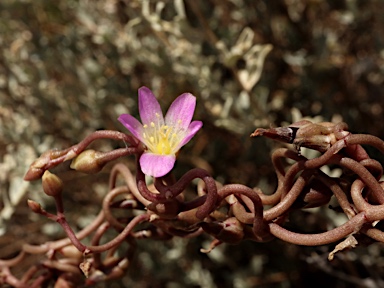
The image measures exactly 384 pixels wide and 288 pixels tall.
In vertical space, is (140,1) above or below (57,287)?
above

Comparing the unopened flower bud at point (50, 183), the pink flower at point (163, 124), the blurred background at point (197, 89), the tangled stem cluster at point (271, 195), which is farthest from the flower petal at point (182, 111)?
the blurred background at point (197, 89)

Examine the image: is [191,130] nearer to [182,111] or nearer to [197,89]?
[182,111]

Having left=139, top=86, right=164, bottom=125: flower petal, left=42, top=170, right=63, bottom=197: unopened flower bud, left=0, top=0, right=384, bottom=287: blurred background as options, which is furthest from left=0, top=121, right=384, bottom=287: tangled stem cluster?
left=0, top=0, right=384, bottom=287: blurred background

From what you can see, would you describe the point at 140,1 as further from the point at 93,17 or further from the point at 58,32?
the point at 58,32

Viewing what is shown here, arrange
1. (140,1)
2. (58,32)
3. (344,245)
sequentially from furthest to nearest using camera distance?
(58,32)
(140,1)
(344,245)

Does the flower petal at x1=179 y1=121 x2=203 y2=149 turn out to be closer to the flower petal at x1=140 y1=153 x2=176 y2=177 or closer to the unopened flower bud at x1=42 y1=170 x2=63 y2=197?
the flower petal at x1=140 y1=153 x2=176 y2=177

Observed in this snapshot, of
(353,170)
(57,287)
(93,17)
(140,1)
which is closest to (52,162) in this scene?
(57,287)
